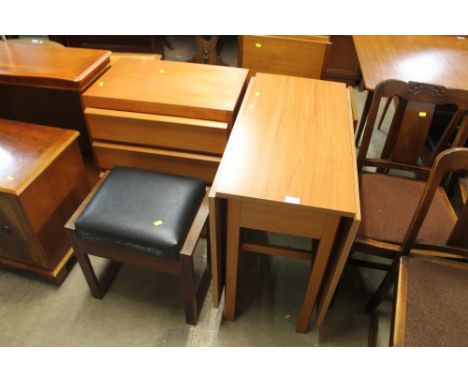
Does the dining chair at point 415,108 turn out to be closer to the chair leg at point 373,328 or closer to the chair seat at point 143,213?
the chair leg at point 373,328

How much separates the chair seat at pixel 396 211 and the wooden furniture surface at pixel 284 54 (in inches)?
32.0

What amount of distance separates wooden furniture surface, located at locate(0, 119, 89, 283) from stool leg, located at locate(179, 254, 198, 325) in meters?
0.62

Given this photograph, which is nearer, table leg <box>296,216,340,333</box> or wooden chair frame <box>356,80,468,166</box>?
table leg <box>296,216,340,333</box>

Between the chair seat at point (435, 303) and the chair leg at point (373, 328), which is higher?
the chair seat at point (435, 303)

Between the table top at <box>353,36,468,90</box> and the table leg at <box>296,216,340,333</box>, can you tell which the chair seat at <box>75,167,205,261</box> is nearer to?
the table leg at <box>296,216,340,333</box>

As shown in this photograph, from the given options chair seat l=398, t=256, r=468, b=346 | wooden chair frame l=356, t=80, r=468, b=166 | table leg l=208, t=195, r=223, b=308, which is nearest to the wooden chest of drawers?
table leg l=208, t=195, r=223, b=308

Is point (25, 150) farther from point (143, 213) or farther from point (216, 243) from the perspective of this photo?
point (216, 243)

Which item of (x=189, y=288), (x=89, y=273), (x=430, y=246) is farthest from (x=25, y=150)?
(x=430, y=246)

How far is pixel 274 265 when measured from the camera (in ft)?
5.70

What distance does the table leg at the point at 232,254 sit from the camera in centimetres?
113

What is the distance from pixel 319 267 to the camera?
1224mm

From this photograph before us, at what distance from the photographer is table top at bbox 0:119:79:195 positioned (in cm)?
128

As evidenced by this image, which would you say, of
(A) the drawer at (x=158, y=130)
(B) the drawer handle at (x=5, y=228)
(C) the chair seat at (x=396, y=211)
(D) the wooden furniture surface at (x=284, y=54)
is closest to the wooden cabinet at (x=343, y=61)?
(D) the wooden furniture surface at (x=284, y=54)

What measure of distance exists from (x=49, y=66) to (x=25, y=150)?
0.44 m
